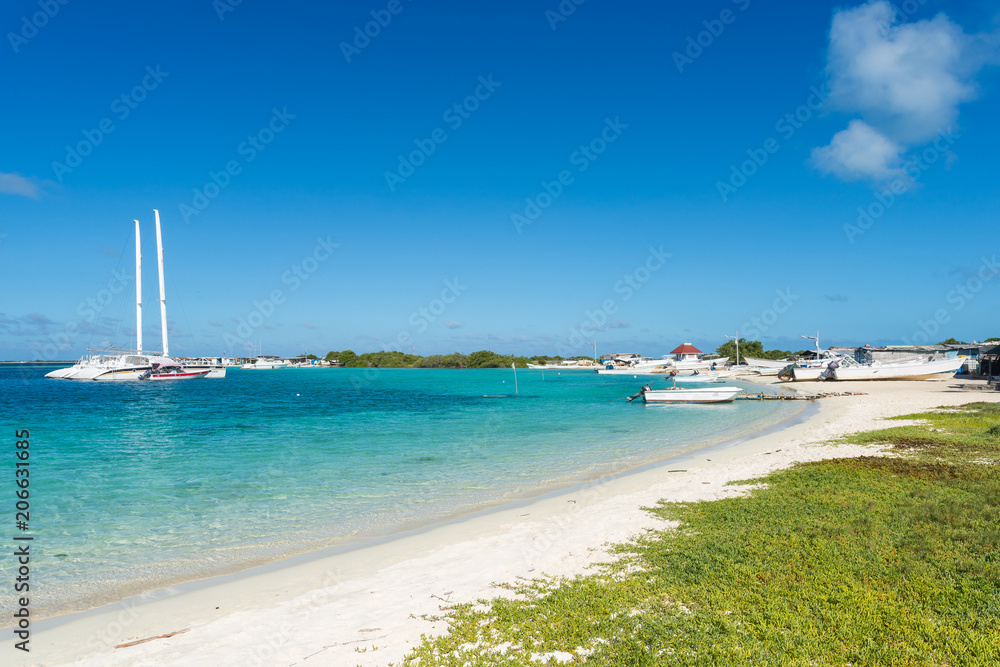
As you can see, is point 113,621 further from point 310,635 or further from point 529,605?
point 529,605

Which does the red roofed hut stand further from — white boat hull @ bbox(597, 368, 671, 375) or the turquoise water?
the turquoise water

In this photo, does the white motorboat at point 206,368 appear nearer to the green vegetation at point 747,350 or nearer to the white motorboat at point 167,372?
the white motorboat at point 167,372

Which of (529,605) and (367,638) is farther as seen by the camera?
(529,605)

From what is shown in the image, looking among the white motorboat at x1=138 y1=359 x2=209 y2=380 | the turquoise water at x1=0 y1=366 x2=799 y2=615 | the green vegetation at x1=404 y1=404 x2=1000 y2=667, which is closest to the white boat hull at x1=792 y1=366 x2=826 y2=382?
the turquoise water at x1=0 y1=366 x2=799 y2=615

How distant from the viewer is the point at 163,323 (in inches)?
3029

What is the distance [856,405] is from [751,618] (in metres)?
36.4

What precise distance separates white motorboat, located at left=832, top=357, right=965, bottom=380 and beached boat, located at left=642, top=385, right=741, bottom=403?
1016 inches

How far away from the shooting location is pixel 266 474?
18.2 m

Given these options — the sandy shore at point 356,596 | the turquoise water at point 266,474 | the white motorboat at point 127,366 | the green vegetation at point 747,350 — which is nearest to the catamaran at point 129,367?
the white motorboat at point 127,366

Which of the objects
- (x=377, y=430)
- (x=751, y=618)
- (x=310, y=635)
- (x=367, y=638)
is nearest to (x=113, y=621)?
(x=310, y=635)

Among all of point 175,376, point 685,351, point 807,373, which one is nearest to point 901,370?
point 807,373

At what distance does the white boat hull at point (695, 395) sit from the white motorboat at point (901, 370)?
25.8m

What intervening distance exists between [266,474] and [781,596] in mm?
16514

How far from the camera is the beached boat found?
44.0 metres
